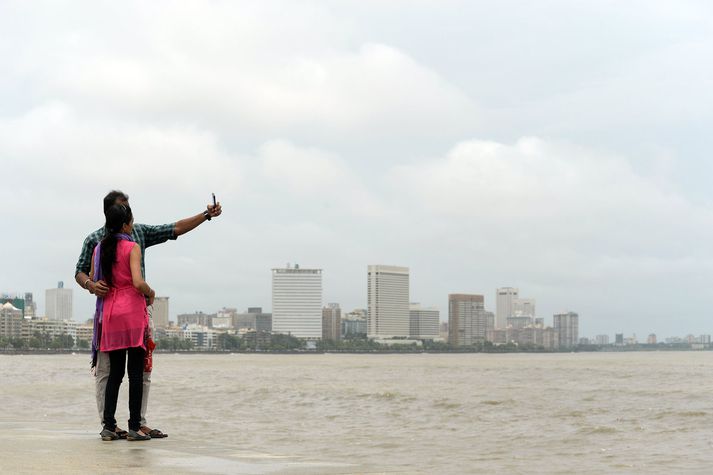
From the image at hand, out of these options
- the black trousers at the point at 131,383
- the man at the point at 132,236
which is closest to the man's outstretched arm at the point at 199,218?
the man at the point at 132,236

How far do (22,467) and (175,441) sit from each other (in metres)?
2.57

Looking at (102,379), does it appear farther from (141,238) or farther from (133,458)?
(133,458)

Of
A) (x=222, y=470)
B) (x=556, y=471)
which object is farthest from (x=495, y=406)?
(x=222, y=470)

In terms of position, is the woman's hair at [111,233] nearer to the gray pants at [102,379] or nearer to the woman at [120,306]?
the woman at [120,306]

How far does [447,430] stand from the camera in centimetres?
1684

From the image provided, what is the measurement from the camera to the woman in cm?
805

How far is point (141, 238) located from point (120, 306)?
855mm

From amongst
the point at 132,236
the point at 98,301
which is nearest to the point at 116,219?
the point at 132,236

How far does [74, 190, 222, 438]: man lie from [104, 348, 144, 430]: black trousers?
0.35 ft

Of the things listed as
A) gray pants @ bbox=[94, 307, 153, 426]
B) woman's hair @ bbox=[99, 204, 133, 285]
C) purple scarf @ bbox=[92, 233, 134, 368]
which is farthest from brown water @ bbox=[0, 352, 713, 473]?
woman's hair @ bbox=[99, 204, 133, 285]

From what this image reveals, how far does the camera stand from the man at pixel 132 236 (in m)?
8.33

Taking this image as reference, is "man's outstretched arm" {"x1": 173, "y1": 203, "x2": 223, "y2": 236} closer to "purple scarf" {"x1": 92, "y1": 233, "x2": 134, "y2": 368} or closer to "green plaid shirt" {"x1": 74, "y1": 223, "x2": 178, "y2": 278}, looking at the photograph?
"green plaid shirt" {"x1": 74, "y1": 223, "x2": 178, "y2": 278}

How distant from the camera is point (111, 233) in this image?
819cm

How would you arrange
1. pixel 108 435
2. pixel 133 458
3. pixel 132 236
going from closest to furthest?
1. pixel 133 458
2. pixel 108 435
3. pixel 132 236
